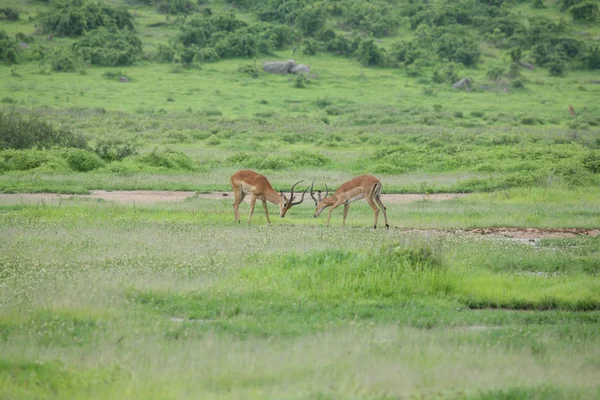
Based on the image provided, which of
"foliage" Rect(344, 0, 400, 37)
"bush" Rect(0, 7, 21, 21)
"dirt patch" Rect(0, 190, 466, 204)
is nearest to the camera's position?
"dirt patch" Rect(0, 190, 466, 204)

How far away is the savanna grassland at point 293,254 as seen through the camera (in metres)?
7.26

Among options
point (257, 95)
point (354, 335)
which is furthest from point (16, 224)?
point (257, 95)

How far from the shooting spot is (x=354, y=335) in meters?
8.32

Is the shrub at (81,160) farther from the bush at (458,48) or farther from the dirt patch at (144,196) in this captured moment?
the bush at (458,48)

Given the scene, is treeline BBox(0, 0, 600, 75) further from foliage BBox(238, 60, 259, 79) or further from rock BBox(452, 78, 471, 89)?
rock BBox(452, 78, 471, 89)

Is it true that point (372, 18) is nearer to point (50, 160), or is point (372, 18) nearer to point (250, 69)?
point (250, 69)

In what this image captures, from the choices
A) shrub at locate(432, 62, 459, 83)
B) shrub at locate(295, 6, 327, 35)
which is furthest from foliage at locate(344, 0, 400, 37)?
shrub at locate(432, 62, 459, 83)

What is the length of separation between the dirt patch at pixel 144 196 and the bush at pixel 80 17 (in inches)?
1598

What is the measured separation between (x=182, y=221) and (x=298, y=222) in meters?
2.37

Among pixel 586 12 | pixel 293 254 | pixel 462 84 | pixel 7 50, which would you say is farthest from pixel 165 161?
pixel 586 12

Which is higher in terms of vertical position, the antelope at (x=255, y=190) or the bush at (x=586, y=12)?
the bush at (x=586, y=12)

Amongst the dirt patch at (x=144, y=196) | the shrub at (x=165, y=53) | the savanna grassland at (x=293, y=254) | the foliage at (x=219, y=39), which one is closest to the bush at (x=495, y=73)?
the savanna grassland at (x=293, y=254)

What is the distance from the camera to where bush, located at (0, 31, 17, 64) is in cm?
5075

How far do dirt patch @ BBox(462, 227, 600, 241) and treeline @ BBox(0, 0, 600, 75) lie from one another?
40.4 m
